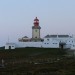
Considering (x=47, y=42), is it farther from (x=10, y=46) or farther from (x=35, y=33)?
(x=10, y=46)

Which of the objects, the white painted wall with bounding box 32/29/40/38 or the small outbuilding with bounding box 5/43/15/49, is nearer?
the small outbuilding with bounding box 5/43/15/49

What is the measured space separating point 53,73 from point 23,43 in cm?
3876

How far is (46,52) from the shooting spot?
186ft

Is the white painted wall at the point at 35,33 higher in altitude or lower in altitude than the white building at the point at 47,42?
higher

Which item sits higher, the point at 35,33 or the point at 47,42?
the point at 35,33

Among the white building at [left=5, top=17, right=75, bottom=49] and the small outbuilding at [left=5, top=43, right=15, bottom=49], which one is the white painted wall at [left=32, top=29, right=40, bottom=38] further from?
the small outbuilding at [left=5, top=43, right=15, bottom=49]

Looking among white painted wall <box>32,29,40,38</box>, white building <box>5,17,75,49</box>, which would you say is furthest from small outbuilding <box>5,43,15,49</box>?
white painted wall <box>32,29,40,38</box>

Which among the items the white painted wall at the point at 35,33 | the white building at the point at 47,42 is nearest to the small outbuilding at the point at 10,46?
the white building at the point at 47,42

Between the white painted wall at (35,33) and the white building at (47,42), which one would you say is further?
the white painted wall at (35,33)

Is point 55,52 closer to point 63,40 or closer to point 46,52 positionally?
point 46,52

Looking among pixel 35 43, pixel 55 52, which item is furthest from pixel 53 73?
pixel 35 43

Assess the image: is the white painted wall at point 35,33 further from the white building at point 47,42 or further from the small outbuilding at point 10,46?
the small outbuilding at point 10,46

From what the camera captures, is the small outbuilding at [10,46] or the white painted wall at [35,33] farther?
the white painted wall at [35,33]

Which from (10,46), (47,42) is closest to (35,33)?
(47,42)
